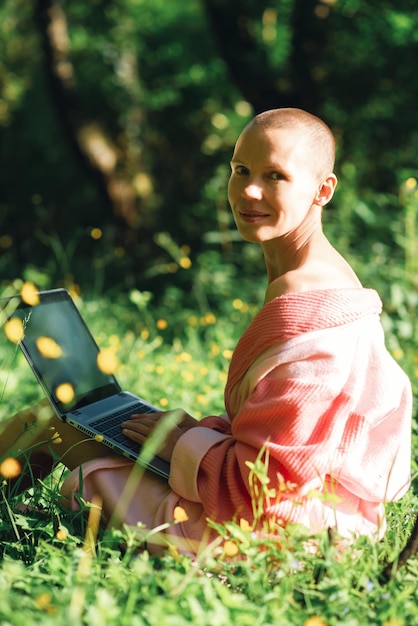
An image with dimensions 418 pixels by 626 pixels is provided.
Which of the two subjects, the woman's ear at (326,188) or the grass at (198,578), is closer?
the grass at (198,578)

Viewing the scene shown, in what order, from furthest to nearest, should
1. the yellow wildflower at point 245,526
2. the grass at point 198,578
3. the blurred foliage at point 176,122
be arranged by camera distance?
1. the blurred foliage at point 176,122
2. the yellow wildflower at point 245,526
3. the grass at point 198,578

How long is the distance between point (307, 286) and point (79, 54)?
293 inches

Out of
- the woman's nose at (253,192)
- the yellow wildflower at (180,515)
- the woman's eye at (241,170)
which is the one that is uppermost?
the woman's eye at (241,170)

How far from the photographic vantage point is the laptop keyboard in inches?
91.4

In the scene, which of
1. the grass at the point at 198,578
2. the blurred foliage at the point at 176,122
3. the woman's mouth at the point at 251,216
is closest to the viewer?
the grass at the point at 198,578

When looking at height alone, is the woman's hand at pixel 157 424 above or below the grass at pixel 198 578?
above

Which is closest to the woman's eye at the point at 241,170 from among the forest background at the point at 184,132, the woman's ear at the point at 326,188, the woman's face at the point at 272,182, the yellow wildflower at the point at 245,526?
the woman's face at the point at 272,182

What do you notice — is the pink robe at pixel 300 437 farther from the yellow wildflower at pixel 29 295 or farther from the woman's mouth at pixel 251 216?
the yellow wildflower at pixel 29 295

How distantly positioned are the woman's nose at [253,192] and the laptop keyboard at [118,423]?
82cm

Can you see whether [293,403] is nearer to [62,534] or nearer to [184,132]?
[62,534]

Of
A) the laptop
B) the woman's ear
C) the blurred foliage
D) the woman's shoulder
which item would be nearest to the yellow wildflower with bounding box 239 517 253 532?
the laptop

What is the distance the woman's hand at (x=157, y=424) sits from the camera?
228 centimetres

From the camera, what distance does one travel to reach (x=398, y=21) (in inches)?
215

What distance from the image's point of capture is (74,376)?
266 cm
